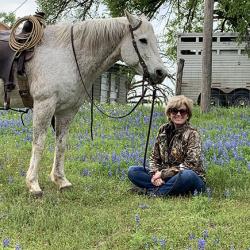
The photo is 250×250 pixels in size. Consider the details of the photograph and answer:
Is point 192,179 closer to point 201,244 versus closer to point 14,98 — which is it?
point 201,244

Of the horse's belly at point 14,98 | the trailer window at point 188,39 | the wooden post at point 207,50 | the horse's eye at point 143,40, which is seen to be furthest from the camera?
the trailer window at point 188,39

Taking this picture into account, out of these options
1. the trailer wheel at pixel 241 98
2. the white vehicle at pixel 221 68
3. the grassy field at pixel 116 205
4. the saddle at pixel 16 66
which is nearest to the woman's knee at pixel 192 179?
the grassy field at pixel 116 205

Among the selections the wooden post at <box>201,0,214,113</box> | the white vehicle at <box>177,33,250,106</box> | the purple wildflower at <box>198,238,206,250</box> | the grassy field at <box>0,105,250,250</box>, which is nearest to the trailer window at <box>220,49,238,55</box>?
the white vehicle at <box>177,33,250,106</box>

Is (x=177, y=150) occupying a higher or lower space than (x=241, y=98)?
lower

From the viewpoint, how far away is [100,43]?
7102 mm

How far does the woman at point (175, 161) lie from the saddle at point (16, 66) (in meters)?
1.81

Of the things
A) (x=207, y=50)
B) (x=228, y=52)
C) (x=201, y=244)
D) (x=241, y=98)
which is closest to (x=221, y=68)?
(x=228, y=52)

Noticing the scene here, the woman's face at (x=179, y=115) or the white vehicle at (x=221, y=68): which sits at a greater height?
the white vehicle at (x=221, y=68)

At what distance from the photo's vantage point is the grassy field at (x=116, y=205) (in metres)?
5.19

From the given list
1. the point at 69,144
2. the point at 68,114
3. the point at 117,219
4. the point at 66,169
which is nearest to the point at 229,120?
the point at 69,144

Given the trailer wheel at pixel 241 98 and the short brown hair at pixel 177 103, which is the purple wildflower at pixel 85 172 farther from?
the trailer wheel at pixel 241 98

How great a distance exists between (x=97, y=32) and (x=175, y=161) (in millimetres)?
1985

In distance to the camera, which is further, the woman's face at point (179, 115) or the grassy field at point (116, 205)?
the woman's face at point (179, 115)

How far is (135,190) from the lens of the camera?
723cm
